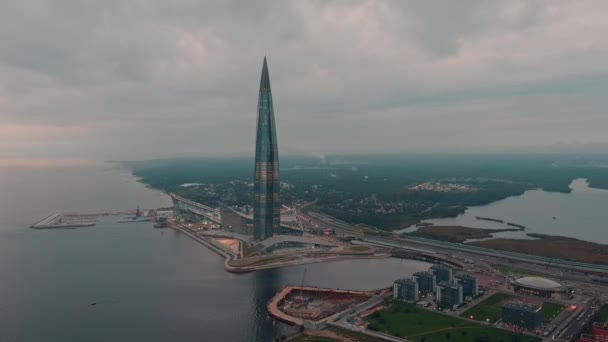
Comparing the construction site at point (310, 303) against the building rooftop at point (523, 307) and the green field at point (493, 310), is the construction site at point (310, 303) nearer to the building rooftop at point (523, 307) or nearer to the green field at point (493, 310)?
the green field at point (493, 310)

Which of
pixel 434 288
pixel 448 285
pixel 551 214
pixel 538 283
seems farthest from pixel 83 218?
pixel 551 214

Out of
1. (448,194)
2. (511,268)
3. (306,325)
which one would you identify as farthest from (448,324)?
(448,194)

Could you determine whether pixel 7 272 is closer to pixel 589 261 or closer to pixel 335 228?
pixel 335 228

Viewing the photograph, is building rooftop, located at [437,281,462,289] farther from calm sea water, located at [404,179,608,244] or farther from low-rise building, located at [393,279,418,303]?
calm sea water, located at [404,179,608,244]

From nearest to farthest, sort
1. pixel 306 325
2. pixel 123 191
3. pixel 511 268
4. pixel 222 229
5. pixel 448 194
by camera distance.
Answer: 1. pixel 306 325
2. pixel 511 268
3. pixel 222 229
4. pixel 448 194
5. pixel 123 191

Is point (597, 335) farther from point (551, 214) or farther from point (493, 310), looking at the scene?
point (551, 214)

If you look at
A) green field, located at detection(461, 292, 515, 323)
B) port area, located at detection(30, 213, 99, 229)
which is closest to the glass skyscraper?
green field, located at detection(461, 292, 515, 323)
